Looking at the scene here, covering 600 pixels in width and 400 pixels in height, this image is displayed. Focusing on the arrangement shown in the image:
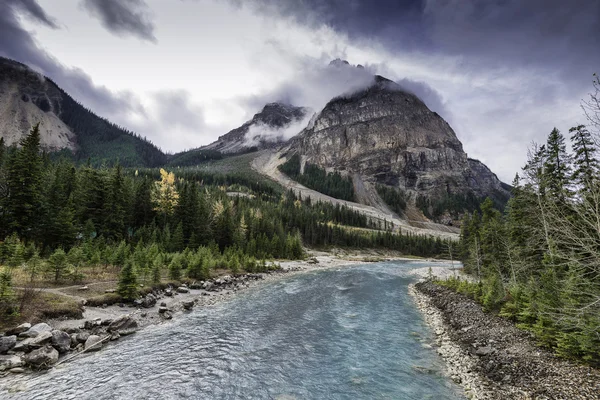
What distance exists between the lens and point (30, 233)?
3331 cm

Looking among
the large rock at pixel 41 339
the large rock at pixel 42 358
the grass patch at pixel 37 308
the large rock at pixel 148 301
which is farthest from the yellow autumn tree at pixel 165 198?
the large rock at pixel 42 358

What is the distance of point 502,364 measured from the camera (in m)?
13.2

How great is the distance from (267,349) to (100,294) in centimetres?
1479

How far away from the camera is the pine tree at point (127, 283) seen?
2175cm

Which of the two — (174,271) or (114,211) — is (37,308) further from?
(114,211)

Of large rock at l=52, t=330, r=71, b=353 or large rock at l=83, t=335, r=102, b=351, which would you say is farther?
large rock at l=83, t=335, r=102, b=351

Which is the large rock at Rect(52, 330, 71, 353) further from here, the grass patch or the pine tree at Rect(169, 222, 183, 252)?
the pine tree at Rect(169, 222, 183, 252)

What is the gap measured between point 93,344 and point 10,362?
10.4 ft

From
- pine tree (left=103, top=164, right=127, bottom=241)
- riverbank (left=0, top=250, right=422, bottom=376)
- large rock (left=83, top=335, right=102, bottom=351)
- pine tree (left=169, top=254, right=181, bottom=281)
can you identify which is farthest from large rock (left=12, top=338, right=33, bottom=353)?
pine tree (left=103, top=164, right=127, bottom=241)

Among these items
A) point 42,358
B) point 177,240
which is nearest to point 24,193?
point 177,240

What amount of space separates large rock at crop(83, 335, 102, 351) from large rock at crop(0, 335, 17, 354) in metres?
2.78

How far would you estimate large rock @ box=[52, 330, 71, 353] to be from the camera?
1340 cm

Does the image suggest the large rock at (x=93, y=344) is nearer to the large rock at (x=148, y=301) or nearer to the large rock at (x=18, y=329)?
the large rock at (x=18, y=329)

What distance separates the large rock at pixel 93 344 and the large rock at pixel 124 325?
1.66 metres
